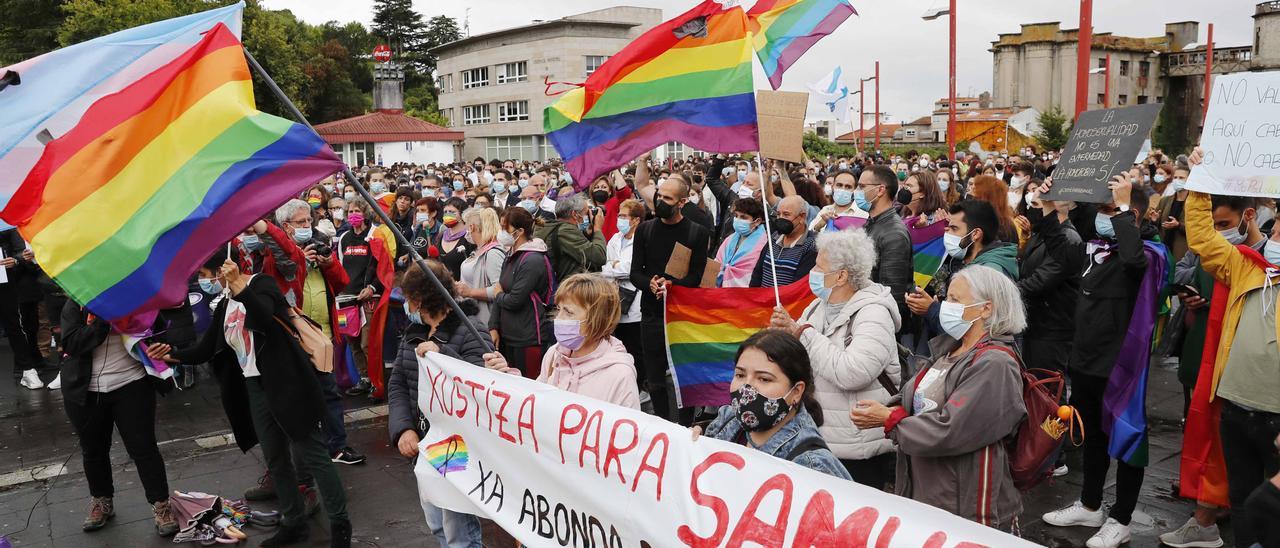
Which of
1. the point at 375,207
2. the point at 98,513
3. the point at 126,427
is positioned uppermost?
the point at 375,207

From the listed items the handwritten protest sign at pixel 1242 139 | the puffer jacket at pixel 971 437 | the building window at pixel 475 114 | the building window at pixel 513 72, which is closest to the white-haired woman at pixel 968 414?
the puffer jacket at pixel 971 437

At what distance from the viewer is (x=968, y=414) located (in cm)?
355

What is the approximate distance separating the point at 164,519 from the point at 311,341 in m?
1.53

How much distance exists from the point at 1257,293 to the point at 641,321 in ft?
13.6

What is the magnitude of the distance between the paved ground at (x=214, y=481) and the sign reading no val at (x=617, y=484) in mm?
1406

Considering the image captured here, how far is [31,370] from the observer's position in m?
10.1

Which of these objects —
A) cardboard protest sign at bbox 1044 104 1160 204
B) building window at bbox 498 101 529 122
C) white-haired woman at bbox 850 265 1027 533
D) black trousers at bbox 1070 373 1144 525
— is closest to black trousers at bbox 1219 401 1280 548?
black trousers at bbox 1070 373 1144 525

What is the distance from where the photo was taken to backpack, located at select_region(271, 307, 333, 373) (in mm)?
5359

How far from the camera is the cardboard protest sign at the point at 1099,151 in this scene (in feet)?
17.2

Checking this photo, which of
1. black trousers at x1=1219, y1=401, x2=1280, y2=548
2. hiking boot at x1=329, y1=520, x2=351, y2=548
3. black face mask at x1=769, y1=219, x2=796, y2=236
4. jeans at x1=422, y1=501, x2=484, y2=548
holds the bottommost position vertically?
hiking boot at x1=329, y1=520, x2=351, y2=548

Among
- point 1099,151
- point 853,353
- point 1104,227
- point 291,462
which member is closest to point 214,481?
point 291,462

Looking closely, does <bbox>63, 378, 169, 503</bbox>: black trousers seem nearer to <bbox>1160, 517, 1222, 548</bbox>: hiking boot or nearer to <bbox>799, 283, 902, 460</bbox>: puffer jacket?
<bbox>799, 283, 902, 460</bbox>: puffer jacket

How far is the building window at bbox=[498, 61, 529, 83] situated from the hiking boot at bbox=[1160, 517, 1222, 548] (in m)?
66.6

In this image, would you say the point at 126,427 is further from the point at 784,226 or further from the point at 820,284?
the point at 784,226
